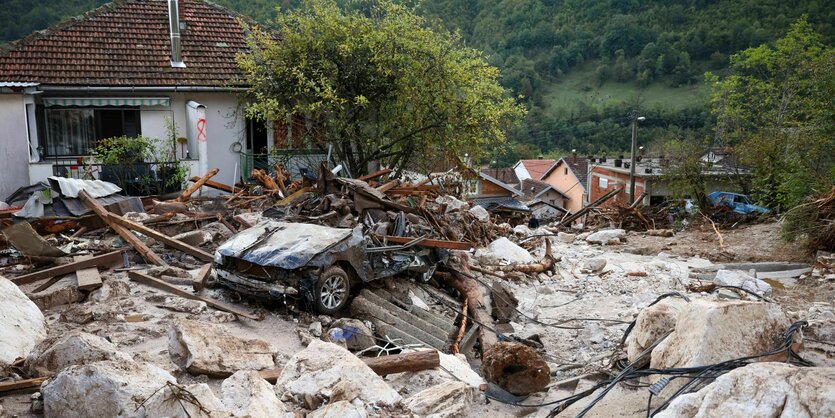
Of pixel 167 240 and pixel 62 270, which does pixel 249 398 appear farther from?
pixel 167 240

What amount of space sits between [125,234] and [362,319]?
5124 mm

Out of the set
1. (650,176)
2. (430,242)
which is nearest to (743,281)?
(430,242)

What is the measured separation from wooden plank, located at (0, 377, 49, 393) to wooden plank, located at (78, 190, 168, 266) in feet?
18.5

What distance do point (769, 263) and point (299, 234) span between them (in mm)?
11195

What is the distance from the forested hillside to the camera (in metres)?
60.6

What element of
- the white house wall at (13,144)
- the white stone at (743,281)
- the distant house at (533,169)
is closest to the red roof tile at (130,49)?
the white house wall at (13,144)

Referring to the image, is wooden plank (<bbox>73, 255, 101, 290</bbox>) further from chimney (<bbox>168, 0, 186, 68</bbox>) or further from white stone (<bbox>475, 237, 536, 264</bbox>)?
chimney (<bbox>168, 0, 186, 68</bbox>)

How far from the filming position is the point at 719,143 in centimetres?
4197

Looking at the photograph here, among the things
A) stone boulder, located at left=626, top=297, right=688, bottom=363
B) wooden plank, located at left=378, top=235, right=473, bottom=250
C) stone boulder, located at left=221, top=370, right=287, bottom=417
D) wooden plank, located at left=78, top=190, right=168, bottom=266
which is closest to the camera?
stone boulder, located at left=221, top=370, right=287, bottom=417

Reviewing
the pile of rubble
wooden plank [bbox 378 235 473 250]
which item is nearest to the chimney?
the pile of rubble

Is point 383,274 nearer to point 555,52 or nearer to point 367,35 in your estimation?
point 367,35

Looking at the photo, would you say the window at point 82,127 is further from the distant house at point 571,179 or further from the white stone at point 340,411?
the distant house at point 571,179

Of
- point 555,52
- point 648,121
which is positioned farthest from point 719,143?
point 555,52

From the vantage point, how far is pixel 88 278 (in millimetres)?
9320
